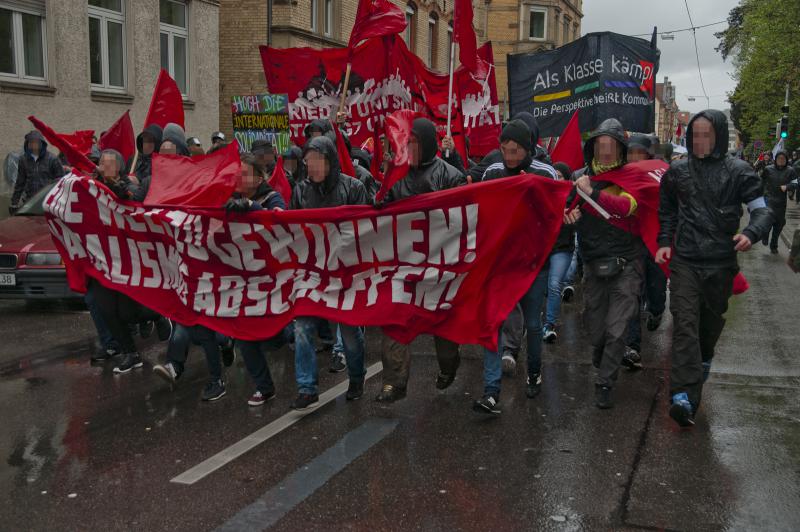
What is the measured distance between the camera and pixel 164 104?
8336 millimetres

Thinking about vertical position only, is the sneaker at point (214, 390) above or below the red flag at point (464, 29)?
below

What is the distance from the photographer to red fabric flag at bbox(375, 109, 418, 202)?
5551mm

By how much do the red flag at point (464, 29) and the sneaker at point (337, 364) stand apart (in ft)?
11.5

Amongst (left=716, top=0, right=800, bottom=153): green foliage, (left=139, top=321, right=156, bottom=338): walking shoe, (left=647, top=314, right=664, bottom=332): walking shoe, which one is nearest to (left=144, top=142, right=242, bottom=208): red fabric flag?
(left=139, top=321, right=156, bottom=338): walking shoe

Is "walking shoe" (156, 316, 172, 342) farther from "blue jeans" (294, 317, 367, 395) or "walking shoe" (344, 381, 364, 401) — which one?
"walking shoe" (344, 381, 364, 401)

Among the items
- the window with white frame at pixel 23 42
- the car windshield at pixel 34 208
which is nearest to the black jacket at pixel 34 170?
the car windshield at pixel 34 208

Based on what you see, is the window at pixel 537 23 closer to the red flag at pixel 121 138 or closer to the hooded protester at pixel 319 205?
the red flag at pixel 121 138

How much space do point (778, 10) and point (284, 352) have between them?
32.7m

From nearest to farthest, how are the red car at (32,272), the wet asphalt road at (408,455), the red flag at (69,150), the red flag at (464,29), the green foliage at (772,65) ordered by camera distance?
the wet asphalt road at (408,455), the red flag at (69,150), the red flag at (464,29), the red car at (32,272), the green foliage at (772,65)

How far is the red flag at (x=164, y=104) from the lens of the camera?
326 inches

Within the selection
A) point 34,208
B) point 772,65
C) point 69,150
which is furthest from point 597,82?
point 772,65

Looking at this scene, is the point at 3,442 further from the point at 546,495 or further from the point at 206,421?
the point at 546,495

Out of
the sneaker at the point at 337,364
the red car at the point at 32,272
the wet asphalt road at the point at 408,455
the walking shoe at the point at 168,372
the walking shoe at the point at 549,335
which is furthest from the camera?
the red car at the point at 32,272

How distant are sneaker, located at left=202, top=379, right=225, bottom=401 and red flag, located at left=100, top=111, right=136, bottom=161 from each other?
280 centimetres
